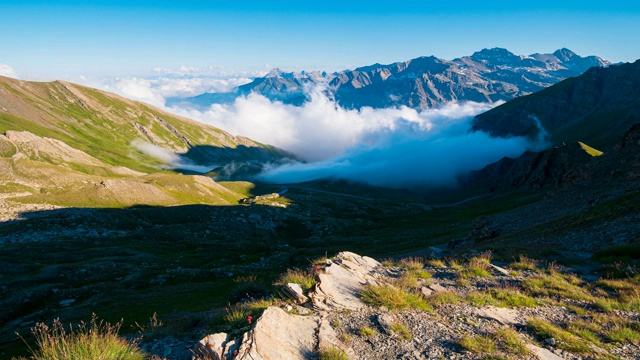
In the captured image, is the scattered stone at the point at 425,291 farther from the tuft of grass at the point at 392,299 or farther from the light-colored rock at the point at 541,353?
the light-colored rock at the point at 541,353

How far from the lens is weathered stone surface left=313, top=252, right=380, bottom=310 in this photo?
14.6 m

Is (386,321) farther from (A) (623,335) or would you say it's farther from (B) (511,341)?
(A) (623,335)

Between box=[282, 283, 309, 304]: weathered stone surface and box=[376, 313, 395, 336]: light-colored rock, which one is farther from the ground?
box=[282, 283, 309, 304]: weathered stone surface

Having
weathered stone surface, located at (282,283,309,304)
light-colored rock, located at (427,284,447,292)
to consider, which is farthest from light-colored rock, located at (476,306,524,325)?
weathered stone surface, located at (282,283,309,304)

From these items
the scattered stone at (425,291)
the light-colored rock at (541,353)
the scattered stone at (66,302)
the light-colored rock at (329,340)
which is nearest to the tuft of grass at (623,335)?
the light-colored rock at (541,353)

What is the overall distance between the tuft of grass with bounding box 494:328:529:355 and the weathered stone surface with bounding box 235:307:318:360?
685cm

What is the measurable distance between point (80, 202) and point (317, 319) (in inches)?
5973

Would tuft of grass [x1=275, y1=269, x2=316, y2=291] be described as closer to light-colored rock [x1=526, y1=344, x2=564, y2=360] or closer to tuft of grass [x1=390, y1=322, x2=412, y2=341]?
tuft of grass [x1=390, y1=322, x2=412, y2=341]

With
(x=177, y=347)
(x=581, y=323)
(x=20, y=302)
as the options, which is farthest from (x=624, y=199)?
(x=20, y=302)

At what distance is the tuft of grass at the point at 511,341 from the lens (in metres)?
11.5

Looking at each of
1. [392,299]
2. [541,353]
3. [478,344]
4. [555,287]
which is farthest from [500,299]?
[392,299]

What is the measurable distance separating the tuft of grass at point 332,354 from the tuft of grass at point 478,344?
426cm

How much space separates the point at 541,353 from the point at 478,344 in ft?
7.26

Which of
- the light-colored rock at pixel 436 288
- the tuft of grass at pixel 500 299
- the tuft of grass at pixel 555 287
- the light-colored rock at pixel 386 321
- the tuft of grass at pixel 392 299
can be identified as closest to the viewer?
the light-colored rock at pixel 386 321
